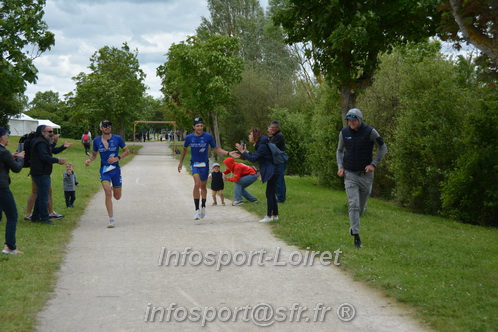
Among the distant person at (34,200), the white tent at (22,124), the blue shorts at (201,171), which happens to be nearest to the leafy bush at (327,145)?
the blue shorts at (201,171)

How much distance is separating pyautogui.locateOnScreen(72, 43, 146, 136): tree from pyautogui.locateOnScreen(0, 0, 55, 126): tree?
34.6 meters

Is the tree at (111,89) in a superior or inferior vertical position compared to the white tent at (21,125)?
superior

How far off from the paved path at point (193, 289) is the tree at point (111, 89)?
43109mm

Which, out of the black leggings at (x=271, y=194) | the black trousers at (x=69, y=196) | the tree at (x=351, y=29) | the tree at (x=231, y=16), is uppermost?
the tree at (x=231, y=16)

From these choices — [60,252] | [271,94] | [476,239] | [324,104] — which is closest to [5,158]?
[60,252]

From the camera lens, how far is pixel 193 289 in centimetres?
684

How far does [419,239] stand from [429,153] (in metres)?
8.21

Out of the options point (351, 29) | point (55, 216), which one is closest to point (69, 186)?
point (55, 216)

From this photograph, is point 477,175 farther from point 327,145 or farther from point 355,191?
point 327,145

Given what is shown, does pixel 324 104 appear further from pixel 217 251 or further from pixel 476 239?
pixel 217 251

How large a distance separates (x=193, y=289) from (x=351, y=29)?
24.1 feet

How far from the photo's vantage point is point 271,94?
46750mm

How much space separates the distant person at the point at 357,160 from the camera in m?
9.27

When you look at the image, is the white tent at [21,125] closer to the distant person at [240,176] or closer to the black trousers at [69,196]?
the black trousers at [69,196]
